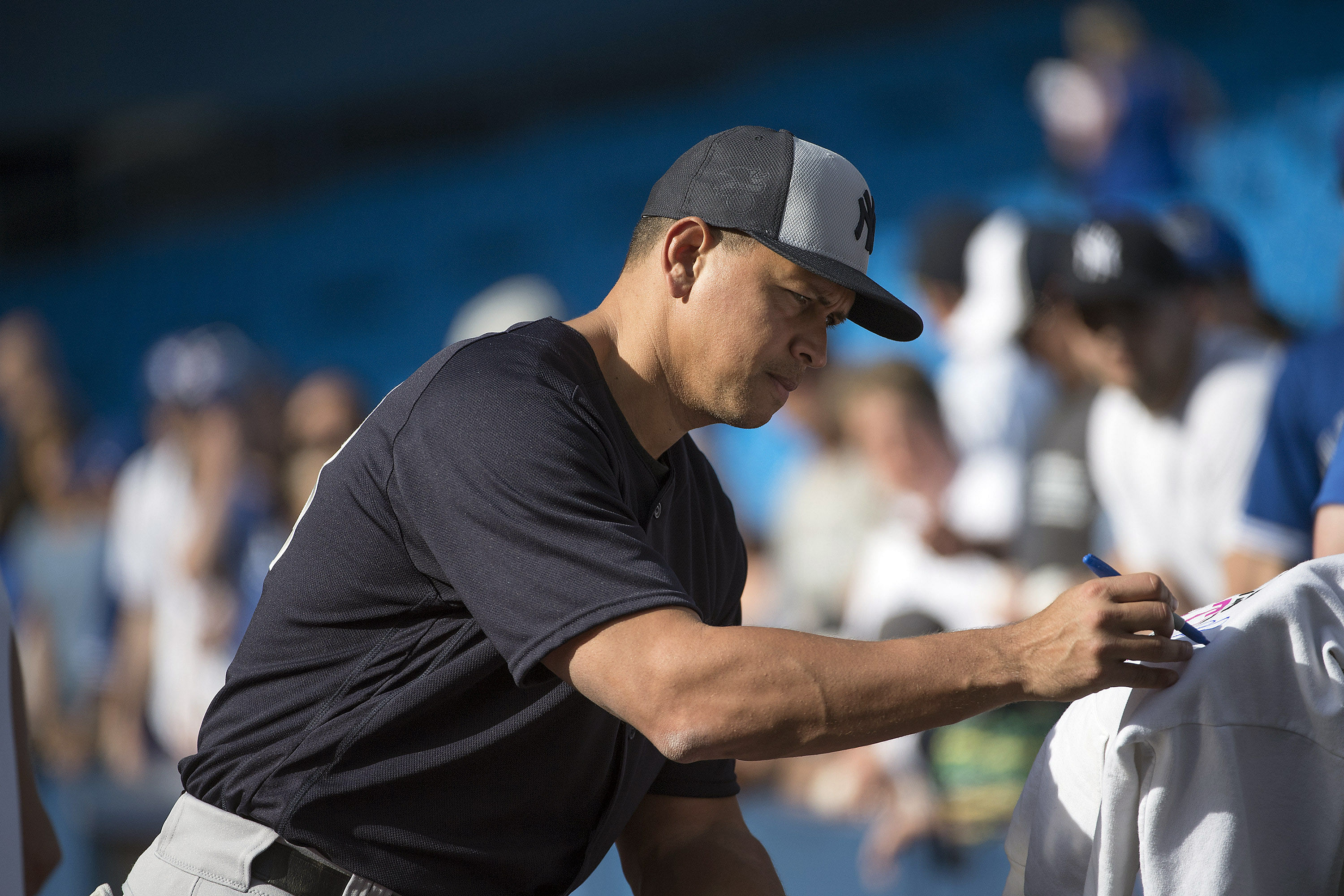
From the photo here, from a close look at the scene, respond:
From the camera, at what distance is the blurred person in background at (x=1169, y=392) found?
335 centimetres

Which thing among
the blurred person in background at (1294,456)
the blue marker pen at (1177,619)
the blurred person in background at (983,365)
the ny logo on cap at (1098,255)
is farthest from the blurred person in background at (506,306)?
the blue marker pen at (1177,619)

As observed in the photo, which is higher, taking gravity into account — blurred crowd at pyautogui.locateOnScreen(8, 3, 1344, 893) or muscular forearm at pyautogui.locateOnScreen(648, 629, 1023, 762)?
blurred crowd at pyautogui.locateOnScreen(8, 3, 1344, 893)

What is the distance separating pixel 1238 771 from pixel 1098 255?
213 cm

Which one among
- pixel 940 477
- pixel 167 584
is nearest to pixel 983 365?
pixel 940 477

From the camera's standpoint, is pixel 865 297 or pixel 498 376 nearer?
pixel 498 376

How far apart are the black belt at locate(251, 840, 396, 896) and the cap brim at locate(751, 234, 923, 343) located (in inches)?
36.7

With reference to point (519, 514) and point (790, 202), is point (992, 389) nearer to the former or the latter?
point (790, 202)

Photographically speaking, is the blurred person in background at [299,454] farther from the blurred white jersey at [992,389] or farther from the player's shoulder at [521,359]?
the player's shoulder at [521,359]

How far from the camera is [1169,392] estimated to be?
347 cm

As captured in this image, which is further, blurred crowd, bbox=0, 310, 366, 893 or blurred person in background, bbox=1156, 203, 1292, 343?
blurred crowd, bbox=0, 310, 366, 893

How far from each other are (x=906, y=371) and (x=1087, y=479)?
0.66m

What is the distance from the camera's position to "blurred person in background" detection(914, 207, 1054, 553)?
4.19 metres

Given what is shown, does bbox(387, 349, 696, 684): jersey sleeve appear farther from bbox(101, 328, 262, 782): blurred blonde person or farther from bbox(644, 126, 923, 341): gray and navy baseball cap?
bbox(101, 328, 262, 782): blurred blonde person

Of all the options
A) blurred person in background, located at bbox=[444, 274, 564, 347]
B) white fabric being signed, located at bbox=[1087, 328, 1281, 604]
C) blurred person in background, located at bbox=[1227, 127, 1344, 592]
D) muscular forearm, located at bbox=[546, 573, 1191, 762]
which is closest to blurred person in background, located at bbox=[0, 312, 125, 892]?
blurred person in background, located at bbox=[444, 274, 564, 347]
